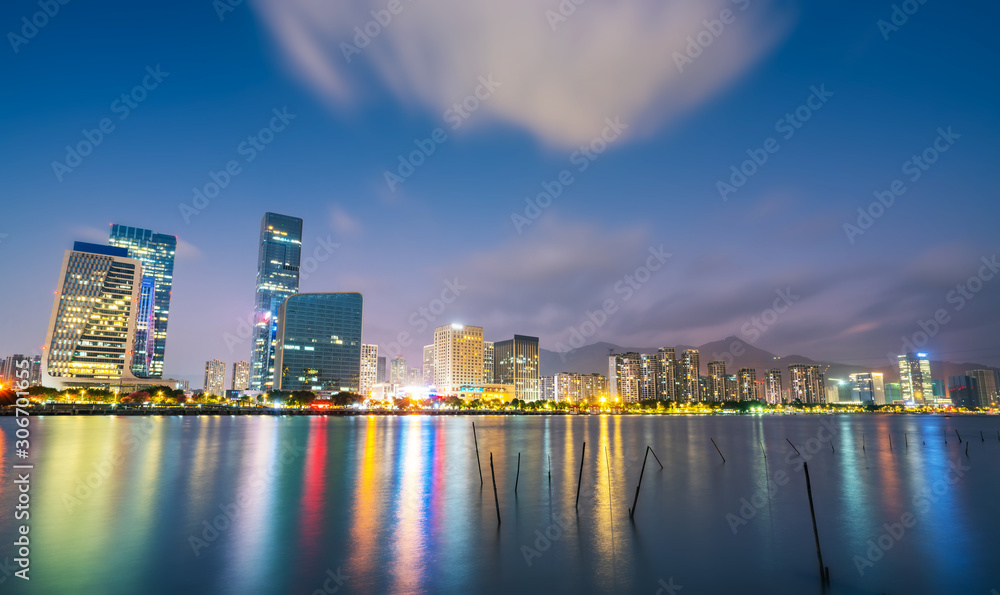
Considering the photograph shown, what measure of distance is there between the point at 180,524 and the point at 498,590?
22011mm

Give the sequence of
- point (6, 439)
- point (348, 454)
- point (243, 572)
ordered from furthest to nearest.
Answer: point (6, 439) < point (348, 454) < point (243, 572)

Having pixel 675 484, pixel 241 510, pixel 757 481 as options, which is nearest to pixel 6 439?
pixel 241 510

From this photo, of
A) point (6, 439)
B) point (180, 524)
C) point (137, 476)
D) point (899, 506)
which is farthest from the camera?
point (6, 439)

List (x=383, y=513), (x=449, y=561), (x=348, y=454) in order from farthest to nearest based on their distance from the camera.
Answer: (x=348, y=454), (x=383, y=513), (x=449, y=561)

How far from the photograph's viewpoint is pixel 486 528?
32406mm

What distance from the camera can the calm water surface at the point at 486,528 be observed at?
77.0 feet

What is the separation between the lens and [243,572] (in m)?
24.0

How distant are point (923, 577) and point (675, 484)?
2626 centimetres

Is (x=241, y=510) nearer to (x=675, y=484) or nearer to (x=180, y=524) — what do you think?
(x=180, y=524)

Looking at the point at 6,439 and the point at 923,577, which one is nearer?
the point at 923,577

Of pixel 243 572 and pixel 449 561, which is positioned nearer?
pixel 243 572

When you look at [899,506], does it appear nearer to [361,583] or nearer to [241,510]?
[361,583]

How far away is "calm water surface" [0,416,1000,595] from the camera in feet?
77.0

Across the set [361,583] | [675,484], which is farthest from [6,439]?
[675,484]
